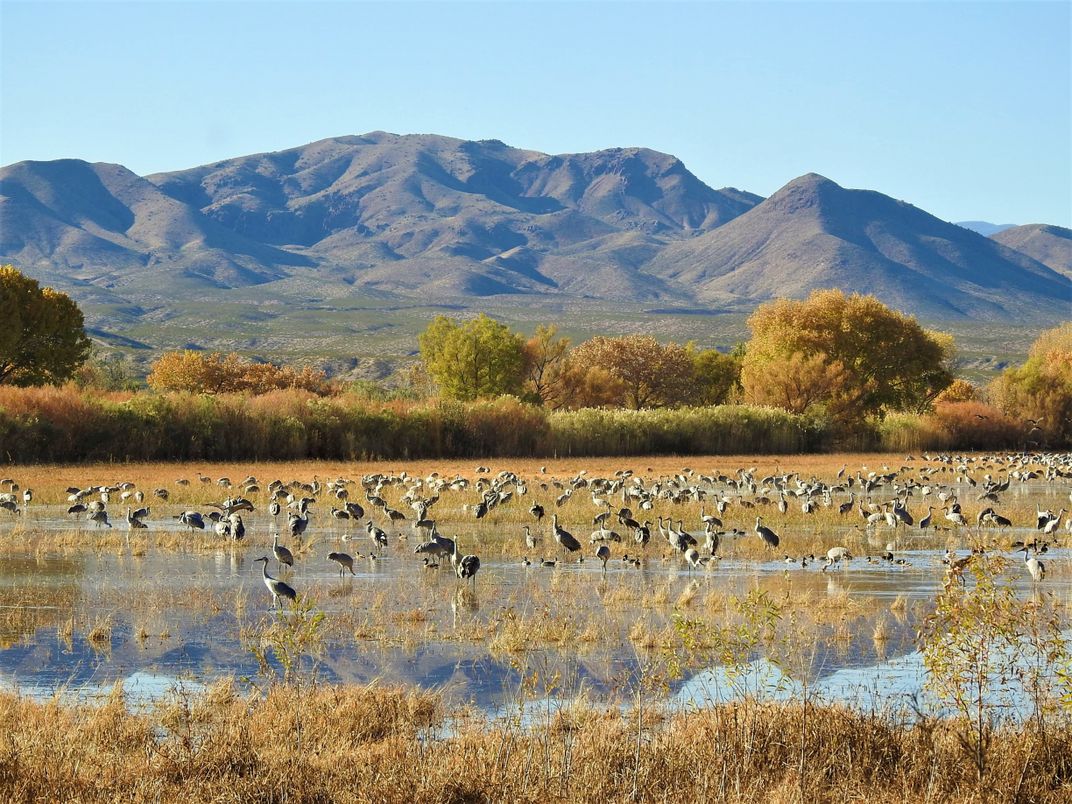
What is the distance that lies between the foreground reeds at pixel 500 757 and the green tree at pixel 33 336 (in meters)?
59.1

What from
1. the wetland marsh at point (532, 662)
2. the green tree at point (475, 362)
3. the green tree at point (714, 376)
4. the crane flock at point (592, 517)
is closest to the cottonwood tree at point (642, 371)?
the green tree at point (714, 376)

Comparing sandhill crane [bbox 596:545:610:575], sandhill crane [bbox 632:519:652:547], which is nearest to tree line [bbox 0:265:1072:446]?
sandhill crane [bbox 632:519:652:547]

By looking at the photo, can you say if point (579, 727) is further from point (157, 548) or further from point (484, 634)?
point (157, 548)

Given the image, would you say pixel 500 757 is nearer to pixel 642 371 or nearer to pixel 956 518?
pixel 956 518

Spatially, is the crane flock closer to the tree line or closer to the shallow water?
the shallow water

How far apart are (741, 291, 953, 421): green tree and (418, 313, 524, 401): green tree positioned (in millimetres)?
13911

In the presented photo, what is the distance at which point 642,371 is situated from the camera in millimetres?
90750

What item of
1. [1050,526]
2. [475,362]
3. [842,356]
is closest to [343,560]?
[1050,526]

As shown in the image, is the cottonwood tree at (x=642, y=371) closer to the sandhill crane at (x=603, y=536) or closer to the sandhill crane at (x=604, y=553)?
the sandhill crane at (x=603, y=536)

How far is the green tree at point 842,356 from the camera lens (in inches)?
2805

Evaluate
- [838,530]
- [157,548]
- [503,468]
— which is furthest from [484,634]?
[503,468]

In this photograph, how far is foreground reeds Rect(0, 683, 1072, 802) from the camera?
9.04 metres

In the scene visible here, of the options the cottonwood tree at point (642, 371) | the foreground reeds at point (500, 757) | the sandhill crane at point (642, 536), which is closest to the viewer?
the foreground reeds at point (500, 757)

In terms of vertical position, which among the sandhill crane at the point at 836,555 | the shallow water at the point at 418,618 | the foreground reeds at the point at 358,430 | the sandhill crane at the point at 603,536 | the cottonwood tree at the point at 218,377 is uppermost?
the cottonwood tree at the point at 218,377
